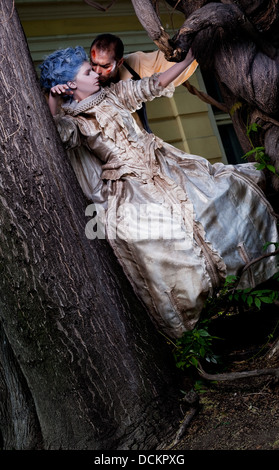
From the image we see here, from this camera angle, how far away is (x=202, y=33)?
268 cm

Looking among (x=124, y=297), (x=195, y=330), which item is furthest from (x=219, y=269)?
(x=124, y=297)

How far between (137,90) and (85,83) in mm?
290

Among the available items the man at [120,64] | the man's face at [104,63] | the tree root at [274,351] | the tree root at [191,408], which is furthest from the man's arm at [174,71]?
the tree root at [191,408]

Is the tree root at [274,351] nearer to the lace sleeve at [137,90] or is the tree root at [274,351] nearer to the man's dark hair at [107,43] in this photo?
the lace sleeve at [137,90]

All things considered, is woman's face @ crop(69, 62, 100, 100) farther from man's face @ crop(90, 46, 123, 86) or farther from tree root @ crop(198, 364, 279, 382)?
tree root @ crop(198, 364, 279, 382)

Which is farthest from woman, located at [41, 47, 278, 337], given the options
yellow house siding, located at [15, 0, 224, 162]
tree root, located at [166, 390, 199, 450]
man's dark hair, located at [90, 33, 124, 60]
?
yellow house siding, located at [15, 0, 224, 162]

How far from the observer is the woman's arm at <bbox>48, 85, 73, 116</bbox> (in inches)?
114

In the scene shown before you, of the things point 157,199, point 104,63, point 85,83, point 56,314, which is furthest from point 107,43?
point 56,314

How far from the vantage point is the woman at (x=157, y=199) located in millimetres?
2678

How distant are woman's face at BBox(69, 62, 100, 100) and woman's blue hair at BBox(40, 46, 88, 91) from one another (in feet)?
0.09

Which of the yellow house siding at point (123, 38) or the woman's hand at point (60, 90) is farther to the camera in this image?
the yellow house siding at point (123, 38)

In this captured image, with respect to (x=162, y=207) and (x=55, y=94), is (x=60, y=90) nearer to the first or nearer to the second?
(x=55, y=94)

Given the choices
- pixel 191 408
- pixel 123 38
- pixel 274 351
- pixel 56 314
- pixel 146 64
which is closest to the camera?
pixel 56 314

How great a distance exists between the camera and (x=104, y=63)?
295cm
